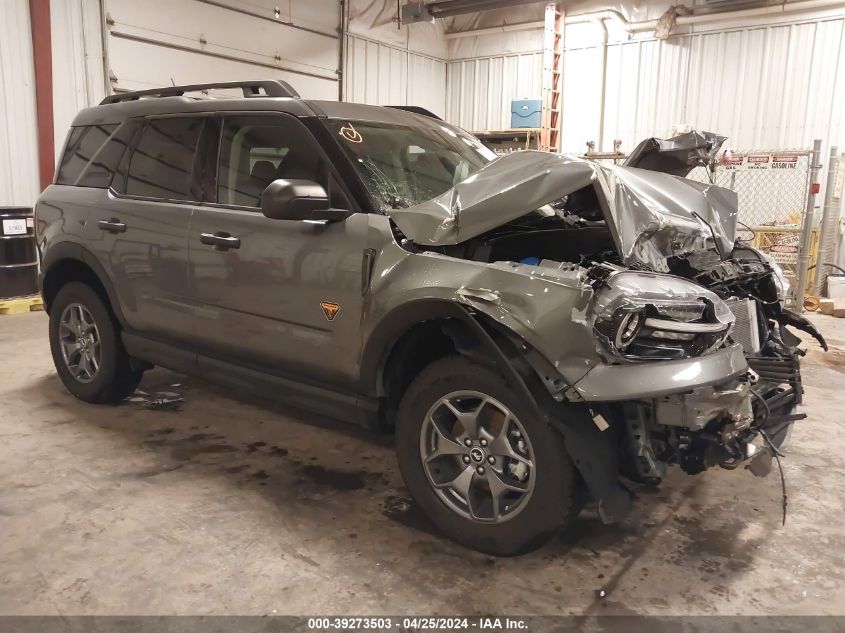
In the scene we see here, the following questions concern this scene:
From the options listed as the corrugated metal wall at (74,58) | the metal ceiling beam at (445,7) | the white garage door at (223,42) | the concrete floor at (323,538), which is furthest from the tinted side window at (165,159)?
the metal ceiling beam at (445,7)

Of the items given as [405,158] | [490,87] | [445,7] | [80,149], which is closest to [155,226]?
[80,149]

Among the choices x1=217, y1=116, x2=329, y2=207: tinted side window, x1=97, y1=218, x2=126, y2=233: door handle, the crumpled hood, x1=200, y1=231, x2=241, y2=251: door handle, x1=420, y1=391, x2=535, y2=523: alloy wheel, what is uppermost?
x1=217, y1=116, x2=329, y2=207: tinted side window

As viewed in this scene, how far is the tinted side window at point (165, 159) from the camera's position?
3.44m

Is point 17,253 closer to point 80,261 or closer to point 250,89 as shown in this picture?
point 80,261

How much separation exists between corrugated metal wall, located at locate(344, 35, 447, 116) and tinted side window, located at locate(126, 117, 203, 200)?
8370 millimetres

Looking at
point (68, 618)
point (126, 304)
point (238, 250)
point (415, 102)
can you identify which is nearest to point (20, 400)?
point (126, 304)

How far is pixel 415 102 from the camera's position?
526 inches

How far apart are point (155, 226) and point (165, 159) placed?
14.7 inches

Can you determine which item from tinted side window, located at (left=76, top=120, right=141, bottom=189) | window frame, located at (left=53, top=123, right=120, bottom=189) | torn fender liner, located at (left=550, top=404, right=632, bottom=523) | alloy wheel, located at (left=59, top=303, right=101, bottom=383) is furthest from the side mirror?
alloy wheel, located at (left=59, top=303, right=101, bottom=383)

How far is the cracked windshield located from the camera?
9.54 feet

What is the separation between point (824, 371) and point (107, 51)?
335 inches

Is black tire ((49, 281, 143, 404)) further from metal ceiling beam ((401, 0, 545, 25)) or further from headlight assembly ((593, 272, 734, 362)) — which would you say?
metal ceiling beam ((401, 0, 545, 25))

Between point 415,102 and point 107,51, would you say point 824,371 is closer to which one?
point 107,51

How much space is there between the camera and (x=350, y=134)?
302 cm
